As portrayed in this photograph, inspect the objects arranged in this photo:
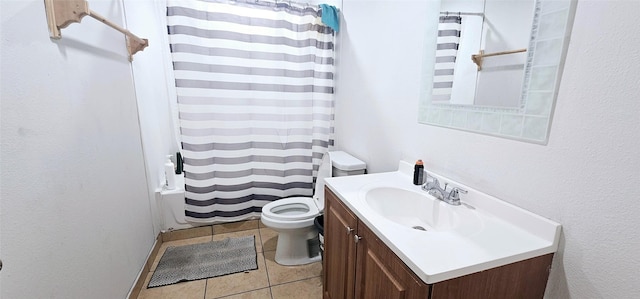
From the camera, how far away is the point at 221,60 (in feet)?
6.93

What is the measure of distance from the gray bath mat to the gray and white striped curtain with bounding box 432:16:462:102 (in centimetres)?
175

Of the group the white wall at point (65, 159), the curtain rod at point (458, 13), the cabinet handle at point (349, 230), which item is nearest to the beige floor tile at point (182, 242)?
the white wall at point (65, 159)

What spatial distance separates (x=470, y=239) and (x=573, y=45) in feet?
2.13

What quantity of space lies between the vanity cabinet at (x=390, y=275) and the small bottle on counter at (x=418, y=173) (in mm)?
409

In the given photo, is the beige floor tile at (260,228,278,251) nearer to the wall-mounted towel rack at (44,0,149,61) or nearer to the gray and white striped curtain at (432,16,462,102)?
the gray and white striped curtain at (432,16,462,102)

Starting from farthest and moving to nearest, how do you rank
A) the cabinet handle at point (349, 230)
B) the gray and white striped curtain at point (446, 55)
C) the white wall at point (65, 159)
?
1. the gray and white striped curtain at point (446, 55)
2. the cabinet handle at point (349, 230)
3. the white wall at point (65, 159)

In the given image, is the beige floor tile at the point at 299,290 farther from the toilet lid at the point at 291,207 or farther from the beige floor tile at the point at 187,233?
the beige floor tile at the point at 187,233

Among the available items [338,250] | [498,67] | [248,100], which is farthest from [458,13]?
[248,100]

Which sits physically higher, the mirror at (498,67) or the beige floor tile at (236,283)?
the mirror at (498,67)

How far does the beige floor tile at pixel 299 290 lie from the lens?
5.63ft

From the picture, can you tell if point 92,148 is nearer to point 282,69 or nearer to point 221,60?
point 221,60

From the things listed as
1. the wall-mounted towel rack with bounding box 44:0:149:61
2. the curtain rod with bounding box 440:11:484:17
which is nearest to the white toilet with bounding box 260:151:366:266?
the curtain rod with bounding box 440:11:484:17

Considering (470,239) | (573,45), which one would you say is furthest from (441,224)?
(573,45)

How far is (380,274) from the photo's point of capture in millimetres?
897
